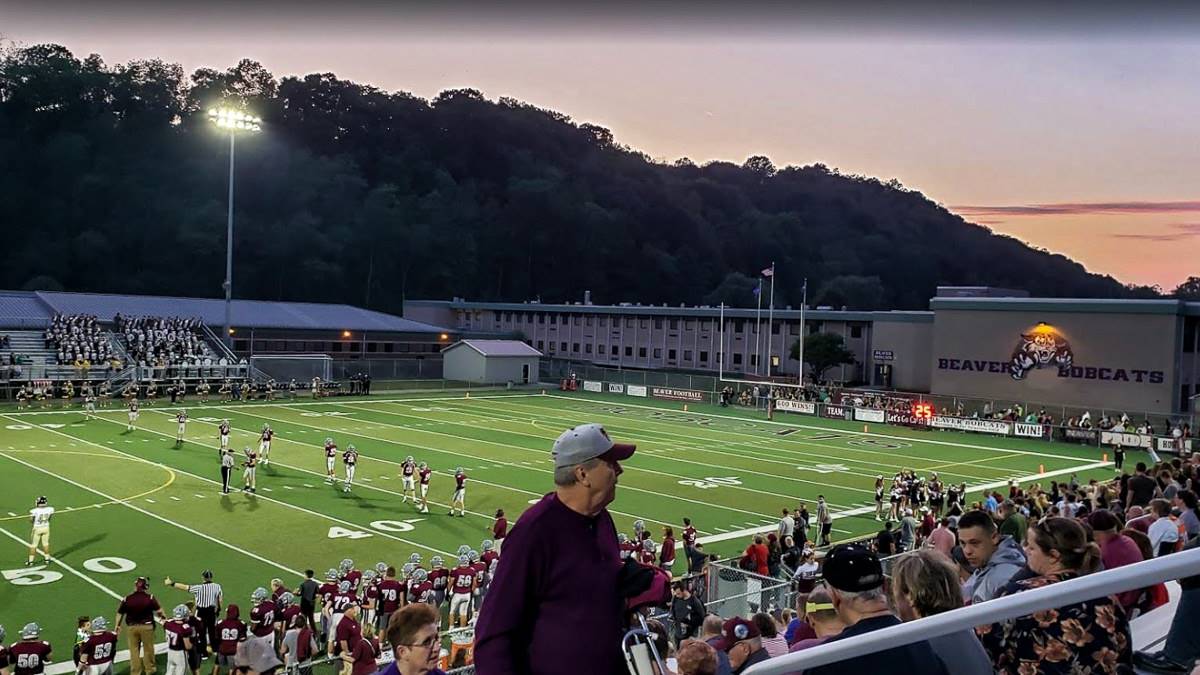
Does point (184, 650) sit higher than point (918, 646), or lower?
lower

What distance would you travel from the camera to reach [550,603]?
9.76 feet

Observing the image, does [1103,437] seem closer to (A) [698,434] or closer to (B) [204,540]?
(A) [698,434]

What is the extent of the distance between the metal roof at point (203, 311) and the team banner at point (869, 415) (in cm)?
2911

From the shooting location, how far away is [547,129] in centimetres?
14725

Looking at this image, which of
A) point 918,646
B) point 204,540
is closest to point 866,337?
point 204,540

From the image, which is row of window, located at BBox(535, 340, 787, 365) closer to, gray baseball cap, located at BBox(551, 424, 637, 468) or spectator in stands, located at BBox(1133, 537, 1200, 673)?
spectator in stands, located at BBox(1133, 537, 1200, 673)

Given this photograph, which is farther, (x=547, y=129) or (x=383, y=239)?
(x=547, y=129)

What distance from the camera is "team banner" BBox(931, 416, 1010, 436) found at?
42938mm

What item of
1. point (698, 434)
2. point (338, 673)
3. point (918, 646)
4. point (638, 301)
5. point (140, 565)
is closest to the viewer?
point (918, 646)

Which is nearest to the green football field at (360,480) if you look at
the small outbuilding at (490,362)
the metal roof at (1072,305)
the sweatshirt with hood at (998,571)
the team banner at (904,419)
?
the team banner at (904,419)

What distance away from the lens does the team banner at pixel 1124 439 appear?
39.1 metres

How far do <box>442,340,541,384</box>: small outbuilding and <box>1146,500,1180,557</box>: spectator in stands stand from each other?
5010 centimetres

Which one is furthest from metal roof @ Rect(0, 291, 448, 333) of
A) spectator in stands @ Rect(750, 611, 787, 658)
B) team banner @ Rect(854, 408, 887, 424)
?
spectator in stands @ Rect(750, 611, 787, 658)

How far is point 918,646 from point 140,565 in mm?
17515
